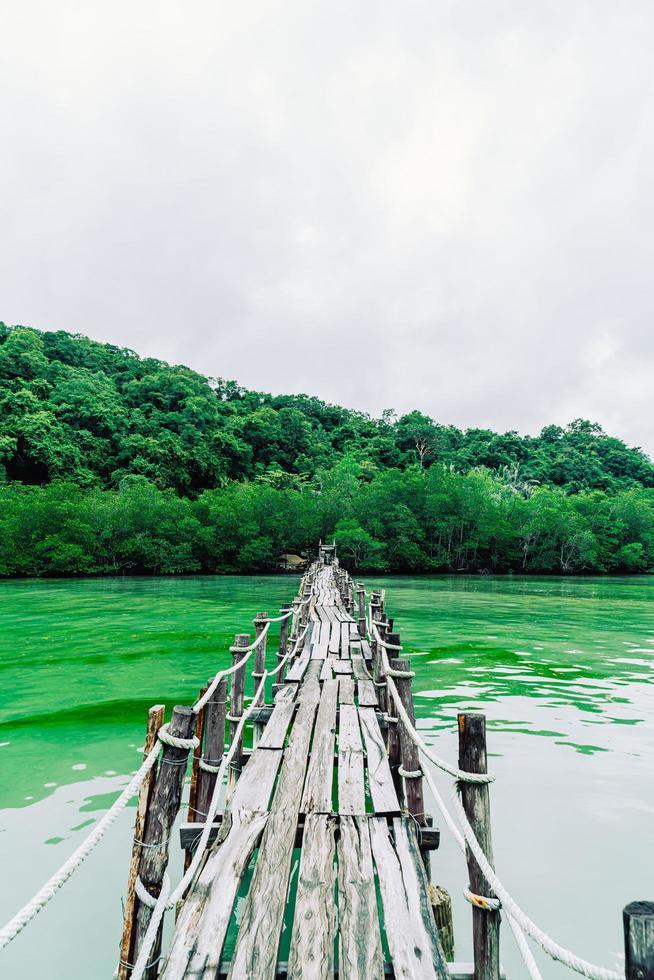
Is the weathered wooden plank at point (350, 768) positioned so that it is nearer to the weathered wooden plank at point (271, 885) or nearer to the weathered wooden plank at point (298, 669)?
the weathered wooden plank at point (271, 885)

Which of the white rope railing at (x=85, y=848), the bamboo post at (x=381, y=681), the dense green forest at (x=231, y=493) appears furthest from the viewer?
the dense green forest at (x=231, y=493)

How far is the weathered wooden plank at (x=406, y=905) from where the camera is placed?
80.7 inches

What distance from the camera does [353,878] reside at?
8.19ft

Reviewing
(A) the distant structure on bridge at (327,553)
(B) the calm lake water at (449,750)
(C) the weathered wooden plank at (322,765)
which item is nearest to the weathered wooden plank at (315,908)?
(C) the weathered wooden plank at (322,765)

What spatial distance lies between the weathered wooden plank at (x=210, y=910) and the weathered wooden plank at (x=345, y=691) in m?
2.39

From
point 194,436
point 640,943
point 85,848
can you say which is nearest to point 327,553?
point 194,436

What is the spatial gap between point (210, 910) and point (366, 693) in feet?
10.9

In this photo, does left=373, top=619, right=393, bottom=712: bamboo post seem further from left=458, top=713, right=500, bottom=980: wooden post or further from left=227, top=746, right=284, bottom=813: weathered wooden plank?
left=458, top=713, right=500, bottom=980: wooden post

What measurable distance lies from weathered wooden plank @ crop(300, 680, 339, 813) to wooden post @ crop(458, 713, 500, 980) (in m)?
1.11

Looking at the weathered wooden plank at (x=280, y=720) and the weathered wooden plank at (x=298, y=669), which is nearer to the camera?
the weathered wooden plank at (x=280, y=720)

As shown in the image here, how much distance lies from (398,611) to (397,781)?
15516mm

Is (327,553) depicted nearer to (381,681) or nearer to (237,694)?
(381,681)

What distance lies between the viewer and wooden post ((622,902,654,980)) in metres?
1.10

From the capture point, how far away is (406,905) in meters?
2.38
